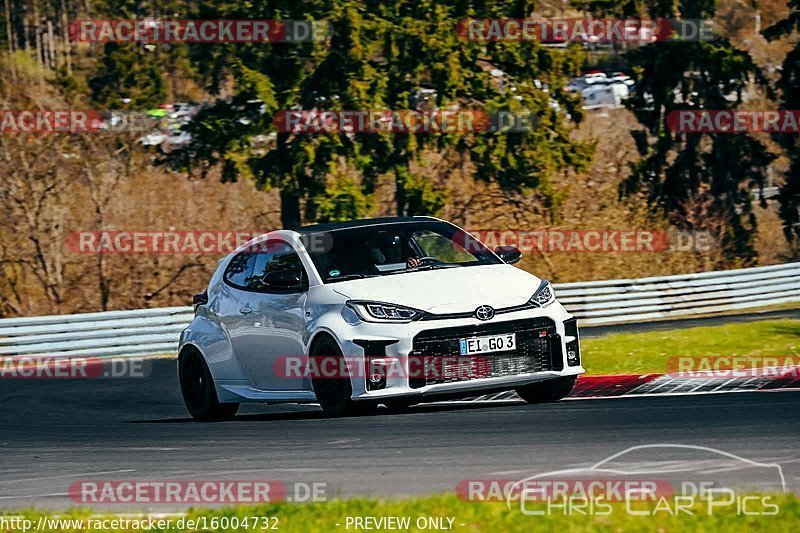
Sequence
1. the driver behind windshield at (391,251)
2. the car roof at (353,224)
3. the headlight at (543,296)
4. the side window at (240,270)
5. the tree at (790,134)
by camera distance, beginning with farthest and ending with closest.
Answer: the tree at (790,134) → the side window at (240,270) → the car roof at (353,224) → the driver behind windshield at (391,251) → the headlight at (543,296)

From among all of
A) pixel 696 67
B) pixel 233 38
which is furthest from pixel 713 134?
pixel 233 38

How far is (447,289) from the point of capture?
10.9 m

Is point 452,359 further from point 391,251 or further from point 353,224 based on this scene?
point 353,224

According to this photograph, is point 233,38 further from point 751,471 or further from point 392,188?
point 751,471

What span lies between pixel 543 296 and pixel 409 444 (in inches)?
89.1

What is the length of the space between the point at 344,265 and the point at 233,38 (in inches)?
818

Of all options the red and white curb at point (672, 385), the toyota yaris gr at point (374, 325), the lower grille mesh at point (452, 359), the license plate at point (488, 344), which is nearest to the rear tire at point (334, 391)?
the toyota yaris gr at point (374, 325)

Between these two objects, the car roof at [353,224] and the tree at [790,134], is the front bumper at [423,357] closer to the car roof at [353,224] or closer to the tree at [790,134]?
the car roof at [353,224]

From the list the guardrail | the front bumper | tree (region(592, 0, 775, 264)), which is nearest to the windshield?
the front bumper

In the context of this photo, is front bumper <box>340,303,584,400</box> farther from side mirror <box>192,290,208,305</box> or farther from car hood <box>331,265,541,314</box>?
side mirror <box>192,290,208,305</box>

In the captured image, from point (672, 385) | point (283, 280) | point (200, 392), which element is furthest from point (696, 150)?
point (283, 280)

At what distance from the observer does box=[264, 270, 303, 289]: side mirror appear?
1155cm

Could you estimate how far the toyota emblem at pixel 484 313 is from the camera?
10625 mm

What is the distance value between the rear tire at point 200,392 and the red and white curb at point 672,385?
93.2 inches
